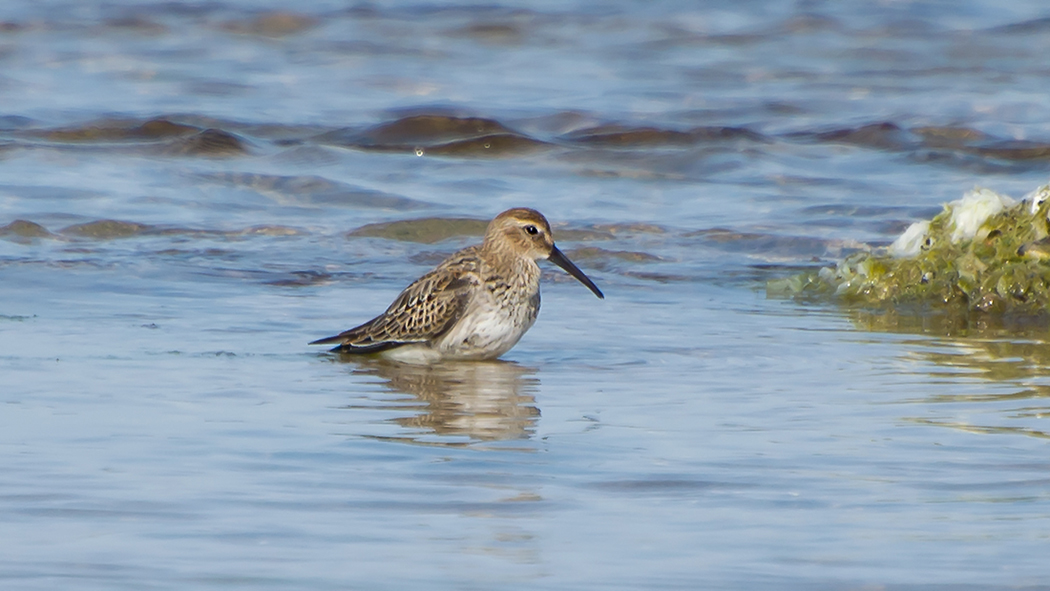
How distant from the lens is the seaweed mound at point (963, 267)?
293 inches

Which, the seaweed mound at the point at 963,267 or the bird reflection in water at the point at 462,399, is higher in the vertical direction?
the seaweed mound at the point at 963,267

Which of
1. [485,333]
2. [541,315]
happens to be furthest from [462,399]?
[541,315]

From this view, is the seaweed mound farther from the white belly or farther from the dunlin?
the white belly

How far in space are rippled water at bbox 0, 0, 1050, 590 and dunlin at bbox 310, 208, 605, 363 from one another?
0.14 m

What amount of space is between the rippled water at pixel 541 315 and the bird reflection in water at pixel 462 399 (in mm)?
30

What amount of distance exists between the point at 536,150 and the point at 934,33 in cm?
609

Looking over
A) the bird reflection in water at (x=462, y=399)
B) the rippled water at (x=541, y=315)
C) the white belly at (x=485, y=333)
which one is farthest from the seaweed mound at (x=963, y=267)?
the bird reflection in water at (x=462, y=399)

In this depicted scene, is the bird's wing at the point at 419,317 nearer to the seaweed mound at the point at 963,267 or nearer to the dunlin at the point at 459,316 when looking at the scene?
the dunlin at the point at 459,316

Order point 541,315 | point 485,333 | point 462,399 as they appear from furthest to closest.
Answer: point 541,315 → point 485,333 → point 462,399

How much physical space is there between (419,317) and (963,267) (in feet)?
8.86

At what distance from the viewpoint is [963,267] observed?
7.64 m

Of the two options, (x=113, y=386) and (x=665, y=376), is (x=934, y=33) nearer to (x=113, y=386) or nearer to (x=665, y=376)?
(x=665, y=376)

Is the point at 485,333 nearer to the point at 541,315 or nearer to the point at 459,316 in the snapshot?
the point at 459,316

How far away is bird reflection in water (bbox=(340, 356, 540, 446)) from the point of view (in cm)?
490
